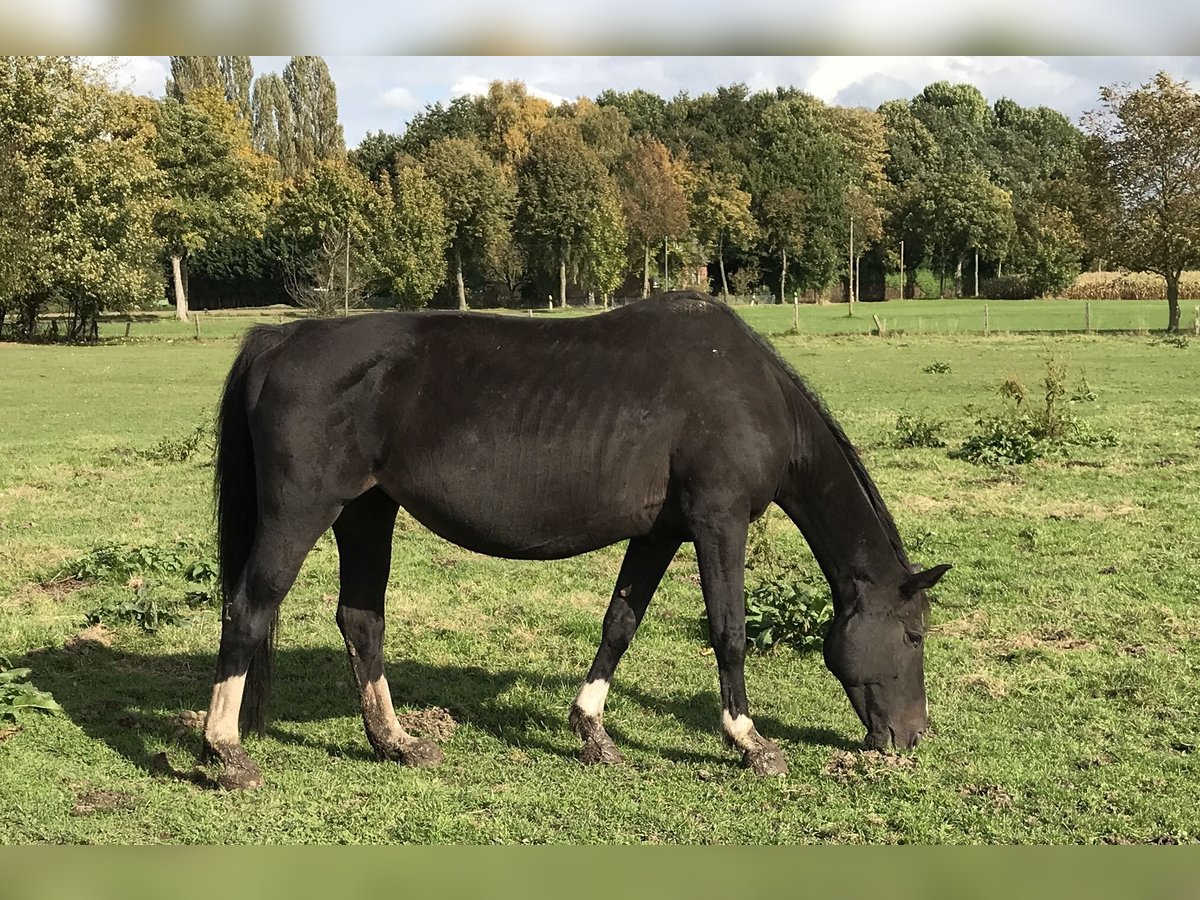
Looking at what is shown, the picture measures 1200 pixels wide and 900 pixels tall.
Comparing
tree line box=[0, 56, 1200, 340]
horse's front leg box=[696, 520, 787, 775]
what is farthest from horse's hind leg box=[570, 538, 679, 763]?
tree line box=[0, 56, 1200, 340]

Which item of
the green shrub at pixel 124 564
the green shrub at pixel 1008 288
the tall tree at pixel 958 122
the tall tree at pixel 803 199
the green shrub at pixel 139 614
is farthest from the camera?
the tall tree at pixel 958 122

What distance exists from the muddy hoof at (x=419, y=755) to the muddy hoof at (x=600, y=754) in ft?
2.49

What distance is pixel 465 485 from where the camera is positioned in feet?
16.7

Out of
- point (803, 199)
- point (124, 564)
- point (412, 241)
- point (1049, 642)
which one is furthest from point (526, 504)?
point (803, 199)

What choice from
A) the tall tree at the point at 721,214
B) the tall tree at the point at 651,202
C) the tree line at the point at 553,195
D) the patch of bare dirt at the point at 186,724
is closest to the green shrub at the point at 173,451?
the patch of bare dirt at the point at 186,724

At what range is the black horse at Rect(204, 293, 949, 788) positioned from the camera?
16.7ft

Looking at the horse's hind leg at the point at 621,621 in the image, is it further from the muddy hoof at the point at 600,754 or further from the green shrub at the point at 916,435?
the green shrub at the point at 916,435

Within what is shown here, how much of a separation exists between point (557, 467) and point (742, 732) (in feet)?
5.46

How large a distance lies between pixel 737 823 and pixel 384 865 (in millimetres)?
2098

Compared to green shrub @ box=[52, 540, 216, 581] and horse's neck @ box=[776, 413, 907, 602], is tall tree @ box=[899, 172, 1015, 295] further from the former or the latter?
horse's neck @ box=[776, 413, 907, 602]

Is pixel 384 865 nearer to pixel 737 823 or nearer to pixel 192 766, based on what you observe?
pixel 737 823

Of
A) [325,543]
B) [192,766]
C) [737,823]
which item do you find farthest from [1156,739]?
[325,543]

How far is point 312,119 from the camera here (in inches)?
3401

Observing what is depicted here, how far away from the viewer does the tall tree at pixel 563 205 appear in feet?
220
